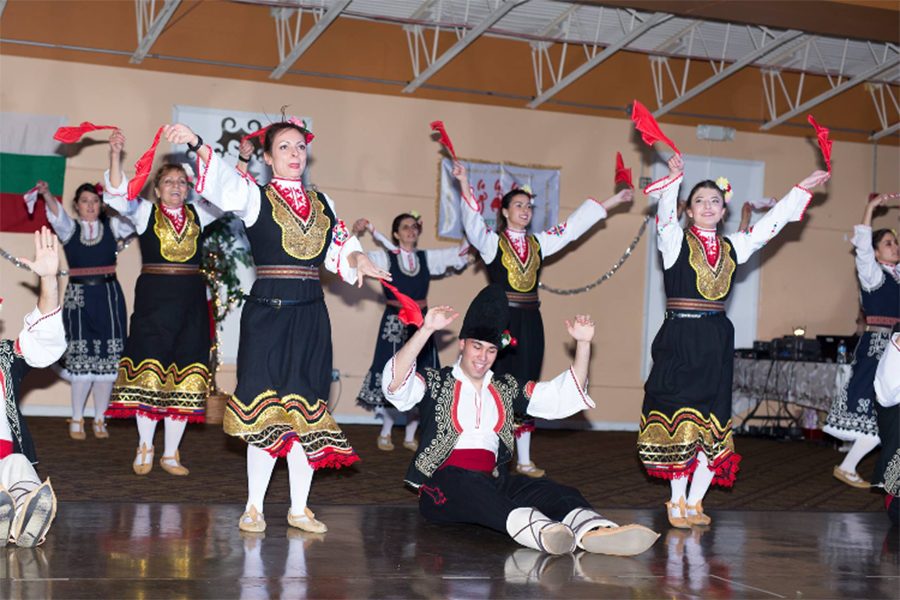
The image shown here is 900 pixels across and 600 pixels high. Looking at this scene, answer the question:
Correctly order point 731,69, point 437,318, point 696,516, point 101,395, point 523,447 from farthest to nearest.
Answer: point 731,69, point 101,395, point 523,447, point 696,516, point 437,318

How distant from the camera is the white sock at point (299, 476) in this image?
3.89 meters

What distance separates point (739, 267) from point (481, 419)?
578cm

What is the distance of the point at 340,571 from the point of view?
129 inches

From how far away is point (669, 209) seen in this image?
4387 millimetres

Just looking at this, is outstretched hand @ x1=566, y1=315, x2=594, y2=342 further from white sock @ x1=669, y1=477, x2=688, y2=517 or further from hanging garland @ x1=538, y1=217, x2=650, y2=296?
hanging garland @ x1=538, y1=217, x2=650, y2=296

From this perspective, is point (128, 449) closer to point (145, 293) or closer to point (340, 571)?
point (145, 293)

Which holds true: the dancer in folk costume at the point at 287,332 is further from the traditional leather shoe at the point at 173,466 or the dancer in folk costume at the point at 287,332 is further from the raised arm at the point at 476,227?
the raised arm at the point at 476,227

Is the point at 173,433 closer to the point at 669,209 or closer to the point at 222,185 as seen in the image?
the point at 222,185

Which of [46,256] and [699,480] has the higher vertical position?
[46,256]

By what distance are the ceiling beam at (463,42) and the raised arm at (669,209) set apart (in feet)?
9.89

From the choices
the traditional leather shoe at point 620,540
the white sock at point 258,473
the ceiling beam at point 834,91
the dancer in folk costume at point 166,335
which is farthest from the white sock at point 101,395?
the ceiling beam at point 834,91

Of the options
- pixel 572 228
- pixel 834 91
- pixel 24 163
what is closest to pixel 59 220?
pixel 24 163

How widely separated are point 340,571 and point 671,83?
670 cm

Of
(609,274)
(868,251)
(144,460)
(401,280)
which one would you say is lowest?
(144,460)
